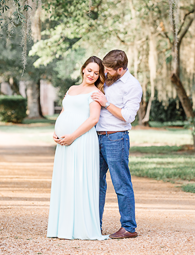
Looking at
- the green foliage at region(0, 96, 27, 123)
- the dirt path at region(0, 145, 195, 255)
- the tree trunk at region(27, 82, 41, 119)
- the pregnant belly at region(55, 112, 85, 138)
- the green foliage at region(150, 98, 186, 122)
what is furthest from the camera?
the tree trunk at region(27, 82, 41, 119)

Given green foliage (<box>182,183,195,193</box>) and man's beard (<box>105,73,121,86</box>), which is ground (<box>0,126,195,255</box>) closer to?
green foliage (<box>182,183,195,193</box>)

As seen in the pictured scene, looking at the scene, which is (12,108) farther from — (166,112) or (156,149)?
(156,149)

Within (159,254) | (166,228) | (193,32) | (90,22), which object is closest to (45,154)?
(90,22)

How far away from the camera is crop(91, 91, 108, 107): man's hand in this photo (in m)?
3.43

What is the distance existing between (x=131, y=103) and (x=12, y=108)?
2180 cm

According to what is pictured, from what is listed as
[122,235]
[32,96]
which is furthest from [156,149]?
[32,96]

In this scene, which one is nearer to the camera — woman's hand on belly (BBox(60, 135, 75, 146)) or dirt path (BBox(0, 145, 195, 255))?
dirt path (BBox(0, 145, 195, 255))

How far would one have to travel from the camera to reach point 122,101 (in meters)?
3.56

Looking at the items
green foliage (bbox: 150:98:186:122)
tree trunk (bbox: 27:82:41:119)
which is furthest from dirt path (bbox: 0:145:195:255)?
tree trunk (bbox: 27:82:41:119)

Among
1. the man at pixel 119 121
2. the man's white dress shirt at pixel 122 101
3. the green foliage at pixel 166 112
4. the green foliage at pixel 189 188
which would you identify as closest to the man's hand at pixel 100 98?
the man at pixel 119 121

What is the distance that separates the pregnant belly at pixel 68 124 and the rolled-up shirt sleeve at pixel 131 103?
413 millimetres

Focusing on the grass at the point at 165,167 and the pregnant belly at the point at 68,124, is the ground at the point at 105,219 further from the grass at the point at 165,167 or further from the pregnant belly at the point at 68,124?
the pregnant belly at the point at 68,124

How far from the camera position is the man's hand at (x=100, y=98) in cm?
343

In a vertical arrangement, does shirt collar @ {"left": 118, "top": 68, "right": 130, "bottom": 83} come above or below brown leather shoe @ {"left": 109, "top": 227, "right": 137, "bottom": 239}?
above
